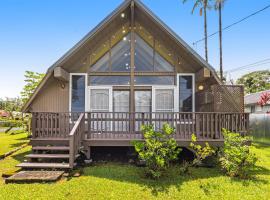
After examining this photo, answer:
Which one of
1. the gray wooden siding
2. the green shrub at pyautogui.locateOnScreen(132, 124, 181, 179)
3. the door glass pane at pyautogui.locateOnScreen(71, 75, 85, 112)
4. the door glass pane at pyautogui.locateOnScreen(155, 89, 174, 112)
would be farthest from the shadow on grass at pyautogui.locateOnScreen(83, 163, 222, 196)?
the gray wooden siding

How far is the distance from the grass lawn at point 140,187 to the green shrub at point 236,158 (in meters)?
0.29

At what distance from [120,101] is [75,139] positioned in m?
3.37

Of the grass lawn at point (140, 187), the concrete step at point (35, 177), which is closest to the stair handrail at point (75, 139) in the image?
the concrete step at point (35, 177)

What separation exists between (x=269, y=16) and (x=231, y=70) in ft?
54.8

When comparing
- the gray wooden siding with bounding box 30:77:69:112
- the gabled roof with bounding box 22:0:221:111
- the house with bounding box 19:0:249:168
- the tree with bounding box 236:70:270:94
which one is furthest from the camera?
the tree with bounding box 236:70:270:94

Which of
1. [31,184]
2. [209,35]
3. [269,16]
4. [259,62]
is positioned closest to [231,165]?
[31,184]

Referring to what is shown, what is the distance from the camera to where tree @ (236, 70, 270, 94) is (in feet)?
152

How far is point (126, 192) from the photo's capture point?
16.9 ft

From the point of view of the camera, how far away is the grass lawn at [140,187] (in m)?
4.95

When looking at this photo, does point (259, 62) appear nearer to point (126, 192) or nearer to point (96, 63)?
point (96, 63)

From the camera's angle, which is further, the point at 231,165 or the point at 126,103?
the point at 126,103

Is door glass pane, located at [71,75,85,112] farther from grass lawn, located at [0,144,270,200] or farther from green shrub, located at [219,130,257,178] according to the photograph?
green shrub, located at [219,130,257,178]

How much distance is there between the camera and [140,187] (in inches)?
214

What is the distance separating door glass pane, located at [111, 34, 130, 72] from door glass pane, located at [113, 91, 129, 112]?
1069 millimetres
